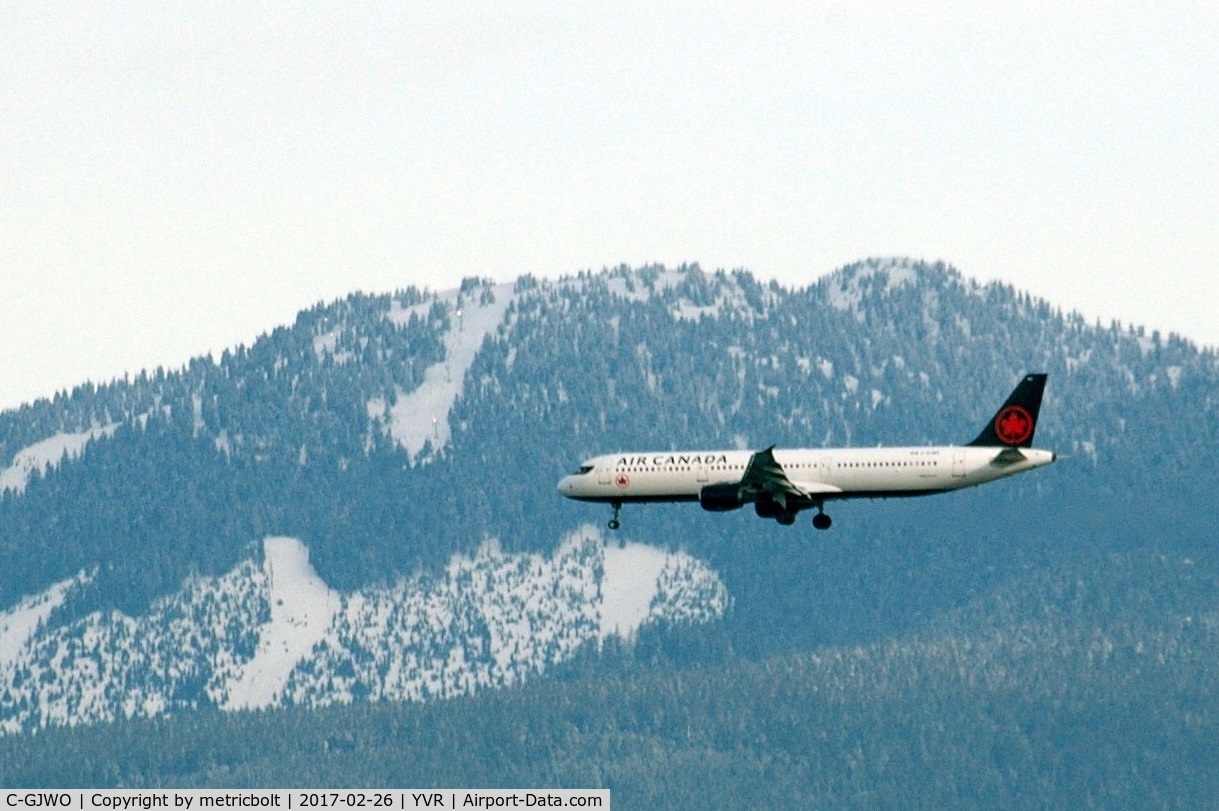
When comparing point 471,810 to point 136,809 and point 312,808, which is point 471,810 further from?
point 136,809

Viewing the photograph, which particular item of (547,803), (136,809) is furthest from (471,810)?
(136,809)

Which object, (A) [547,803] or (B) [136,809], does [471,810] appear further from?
(B) [136,809]

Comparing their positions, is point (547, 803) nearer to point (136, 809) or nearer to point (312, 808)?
point (312, 808)

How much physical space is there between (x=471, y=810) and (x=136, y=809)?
24142 millimetres

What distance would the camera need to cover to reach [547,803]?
193 m

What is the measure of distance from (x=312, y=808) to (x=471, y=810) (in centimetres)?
931

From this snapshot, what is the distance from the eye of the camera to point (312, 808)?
18812cm

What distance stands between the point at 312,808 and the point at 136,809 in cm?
1924

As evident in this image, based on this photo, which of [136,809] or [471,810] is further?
[471,810]

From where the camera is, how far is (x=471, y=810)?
188 meters

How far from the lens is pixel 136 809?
560ft

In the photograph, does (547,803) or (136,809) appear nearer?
(136,809)

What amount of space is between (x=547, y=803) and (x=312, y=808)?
1435 centimetres
